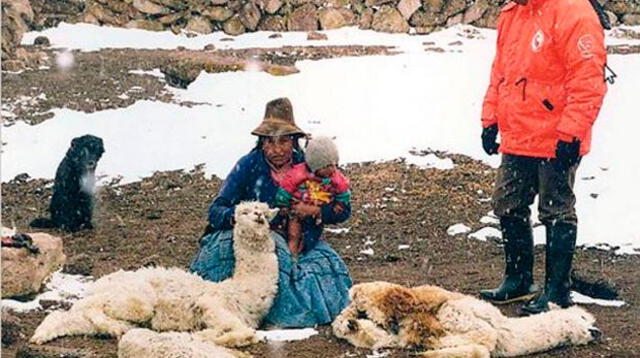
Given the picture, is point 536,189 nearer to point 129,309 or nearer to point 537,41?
point 537,41

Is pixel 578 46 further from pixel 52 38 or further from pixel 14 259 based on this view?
pixel 52 38

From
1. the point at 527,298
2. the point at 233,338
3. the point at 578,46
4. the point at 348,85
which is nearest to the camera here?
the point at 233,338

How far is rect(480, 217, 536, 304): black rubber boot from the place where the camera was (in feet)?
19.3

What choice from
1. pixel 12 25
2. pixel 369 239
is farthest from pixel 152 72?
pixel 369 239

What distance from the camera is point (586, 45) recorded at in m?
5.28

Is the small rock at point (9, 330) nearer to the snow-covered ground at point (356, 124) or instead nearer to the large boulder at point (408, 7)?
the snow-covered ground at point (356, 124)

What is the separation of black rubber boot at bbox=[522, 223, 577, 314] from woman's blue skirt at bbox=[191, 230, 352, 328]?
104 centimetres

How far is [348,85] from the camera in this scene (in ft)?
42.5

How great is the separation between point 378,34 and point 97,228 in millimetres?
10341

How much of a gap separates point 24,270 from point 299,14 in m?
13.1

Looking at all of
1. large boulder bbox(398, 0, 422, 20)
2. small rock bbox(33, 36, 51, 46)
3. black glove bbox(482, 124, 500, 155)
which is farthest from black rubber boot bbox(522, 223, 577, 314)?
small rock bbox(33, 36, 51, 46)

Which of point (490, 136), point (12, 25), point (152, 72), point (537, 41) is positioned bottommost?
point (152, 72)

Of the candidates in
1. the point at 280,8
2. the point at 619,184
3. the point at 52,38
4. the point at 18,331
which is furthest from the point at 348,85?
the point at 18,331

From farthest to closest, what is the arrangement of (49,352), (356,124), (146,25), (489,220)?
1. (146,25)
2. (356,124)
3. (489,220)
4. (49,352)
